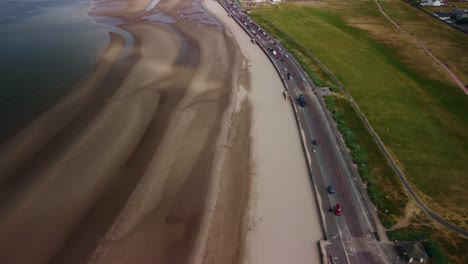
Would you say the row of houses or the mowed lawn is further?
the row of houses

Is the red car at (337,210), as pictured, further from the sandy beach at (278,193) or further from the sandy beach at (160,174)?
the sandy beach at (160,174)

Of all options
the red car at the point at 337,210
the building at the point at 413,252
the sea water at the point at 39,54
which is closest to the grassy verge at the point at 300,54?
the red car at the point at 337,210

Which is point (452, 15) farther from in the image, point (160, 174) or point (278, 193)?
point (160, 174)

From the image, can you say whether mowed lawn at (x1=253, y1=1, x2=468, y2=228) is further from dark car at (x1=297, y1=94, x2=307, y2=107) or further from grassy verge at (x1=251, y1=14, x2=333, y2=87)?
dark car at (x1=297, y1=94, x2=307, y2=107)

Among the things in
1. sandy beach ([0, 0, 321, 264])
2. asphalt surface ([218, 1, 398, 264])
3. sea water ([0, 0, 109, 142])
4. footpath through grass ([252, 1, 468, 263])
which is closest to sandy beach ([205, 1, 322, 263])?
sandy beach ([0, 0, 321, 264])

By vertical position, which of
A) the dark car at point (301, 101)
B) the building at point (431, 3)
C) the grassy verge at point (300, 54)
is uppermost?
the building at point (431, 3)

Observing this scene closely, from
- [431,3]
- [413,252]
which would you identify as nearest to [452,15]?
[431,3]
